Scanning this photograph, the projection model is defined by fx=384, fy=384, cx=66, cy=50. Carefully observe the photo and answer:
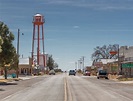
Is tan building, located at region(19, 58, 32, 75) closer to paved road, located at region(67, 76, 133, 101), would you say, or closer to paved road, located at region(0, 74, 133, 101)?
paved road, located at region(0, 74, 133, 101)

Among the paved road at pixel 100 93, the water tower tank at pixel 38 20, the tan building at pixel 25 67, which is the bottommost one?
the paved road at pixel 100 93

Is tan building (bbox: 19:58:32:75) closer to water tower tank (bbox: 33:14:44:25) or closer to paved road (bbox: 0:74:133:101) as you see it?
water tower tank (bbox: 33:14:44:25)

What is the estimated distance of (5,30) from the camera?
55875 mm

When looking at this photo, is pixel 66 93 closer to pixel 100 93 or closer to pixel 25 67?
pixel 100 93

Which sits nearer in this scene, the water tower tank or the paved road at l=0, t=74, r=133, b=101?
the paved road at l=0, t=74, r=133, b=101

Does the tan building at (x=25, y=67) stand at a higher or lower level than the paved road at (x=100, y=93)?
higher

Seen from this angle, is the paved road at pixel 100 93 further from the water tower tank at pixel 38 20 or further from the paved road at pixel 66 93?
the water tower tank at pixel 38 20

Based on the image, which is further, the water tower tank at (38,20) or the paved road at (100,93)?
the water tower tank at (38,20)

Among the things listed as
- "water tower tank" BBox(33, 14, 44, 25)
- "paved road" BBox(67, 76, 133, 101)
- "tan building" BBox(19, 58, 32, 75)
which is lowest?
"paved road" BBox(67, 76, 133, 101)

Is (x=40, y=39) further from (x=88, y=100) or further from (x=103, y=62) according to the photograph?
(x=88, y=100)

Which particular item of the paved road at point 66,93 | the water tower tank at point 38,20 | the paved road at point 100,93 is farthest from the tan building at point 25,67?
the paved road at point 100,93

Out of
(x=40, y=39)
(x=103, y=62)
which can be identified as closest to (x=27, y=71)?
(x=40, y=39)

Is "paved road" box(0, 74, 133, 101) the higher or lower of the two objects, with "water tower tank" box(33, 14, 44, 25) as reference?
lower

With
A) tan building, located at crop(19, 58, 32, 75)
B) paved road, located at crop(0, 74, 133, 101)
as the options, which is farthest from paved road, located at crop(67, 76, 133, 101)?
tan building, located at crop(19, 58, 32, 75)
